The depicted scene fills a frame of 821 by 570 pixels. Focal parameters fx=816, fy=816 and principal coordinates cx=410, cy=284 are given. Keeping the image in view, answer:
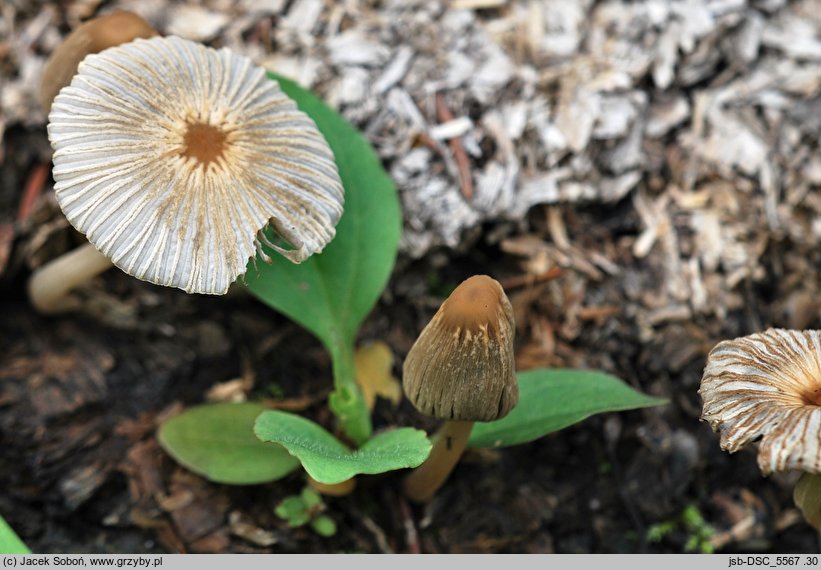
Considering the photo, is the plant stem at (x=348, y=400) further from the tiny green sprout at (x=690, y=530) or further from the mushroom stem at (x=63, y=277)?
the tiny green sprout at (x=690, y=530)

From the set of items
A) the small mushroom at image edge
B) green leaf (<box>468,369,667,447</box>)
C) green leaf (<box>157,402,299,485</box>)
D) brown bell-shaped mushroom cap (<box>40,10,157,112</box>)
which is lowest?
green leaf (<box>468,369,667,447</box>)

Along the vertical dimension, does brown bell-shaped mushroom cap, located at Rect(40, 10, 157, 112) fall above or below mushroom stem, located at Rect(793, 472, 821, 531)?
above

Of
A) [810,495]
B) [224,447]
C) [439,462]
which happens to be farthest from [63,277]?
[810,495]

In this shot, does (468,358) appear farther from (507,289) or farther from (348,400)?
(507,289)

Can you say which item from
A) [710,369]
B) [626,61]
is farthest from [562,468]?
[626,61]

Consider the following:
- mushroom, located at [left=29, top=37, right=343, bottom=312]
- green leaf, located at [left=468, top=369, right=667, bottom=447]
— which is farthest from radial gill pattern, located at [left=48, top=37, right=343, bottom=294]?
green leaf, located at [left=468, top=369, right=667, bottom=447]

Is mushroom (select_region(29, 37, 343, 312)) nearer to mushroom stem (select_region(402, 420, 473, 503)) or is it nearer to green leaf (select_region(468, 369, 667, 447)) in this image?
mushroom stem (select_region(402, 420, 473, 503))
